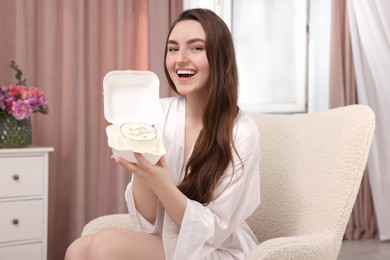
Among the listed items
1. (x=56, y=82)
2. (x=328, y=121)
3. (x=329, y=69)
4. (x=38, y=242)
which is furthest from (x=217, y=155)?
(x=329, y=69)

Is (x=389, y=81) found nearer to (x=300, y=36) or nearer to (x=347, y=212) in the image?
(x=300, y=36)

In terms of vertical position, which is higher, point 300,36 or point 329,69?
point 300,36

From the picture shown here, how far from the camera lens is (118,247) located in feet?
5.05

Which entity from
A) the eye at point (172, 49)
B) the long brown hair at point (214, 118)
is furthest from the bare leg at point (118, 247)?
the eye at point (172, 49)

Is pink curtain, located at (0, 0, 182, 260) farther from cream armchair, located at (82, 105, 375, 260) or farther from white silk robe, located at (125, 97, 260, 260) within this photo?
white silk robe, located at (125, 97, 260, 260)

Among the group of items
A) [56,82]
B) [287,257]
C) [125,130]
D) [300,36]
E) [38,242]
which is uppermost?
[300,36]

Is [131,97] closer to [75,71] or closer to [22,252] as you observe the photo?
[22,252]

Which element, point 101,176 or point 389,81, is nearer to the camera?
point 101,176

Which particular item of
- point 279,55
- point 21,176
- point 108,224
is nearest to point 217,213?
point 108,224

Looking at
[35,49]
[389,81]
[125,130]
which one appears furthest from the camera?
[389,81]

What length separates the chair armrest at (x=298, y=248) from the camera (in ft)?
4.75

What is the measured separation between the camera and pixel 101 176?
339 cm

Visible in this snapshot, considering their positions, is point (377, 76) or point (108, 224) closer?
point (108, 224)

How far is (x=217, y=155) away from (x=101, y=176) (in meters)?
1.85
